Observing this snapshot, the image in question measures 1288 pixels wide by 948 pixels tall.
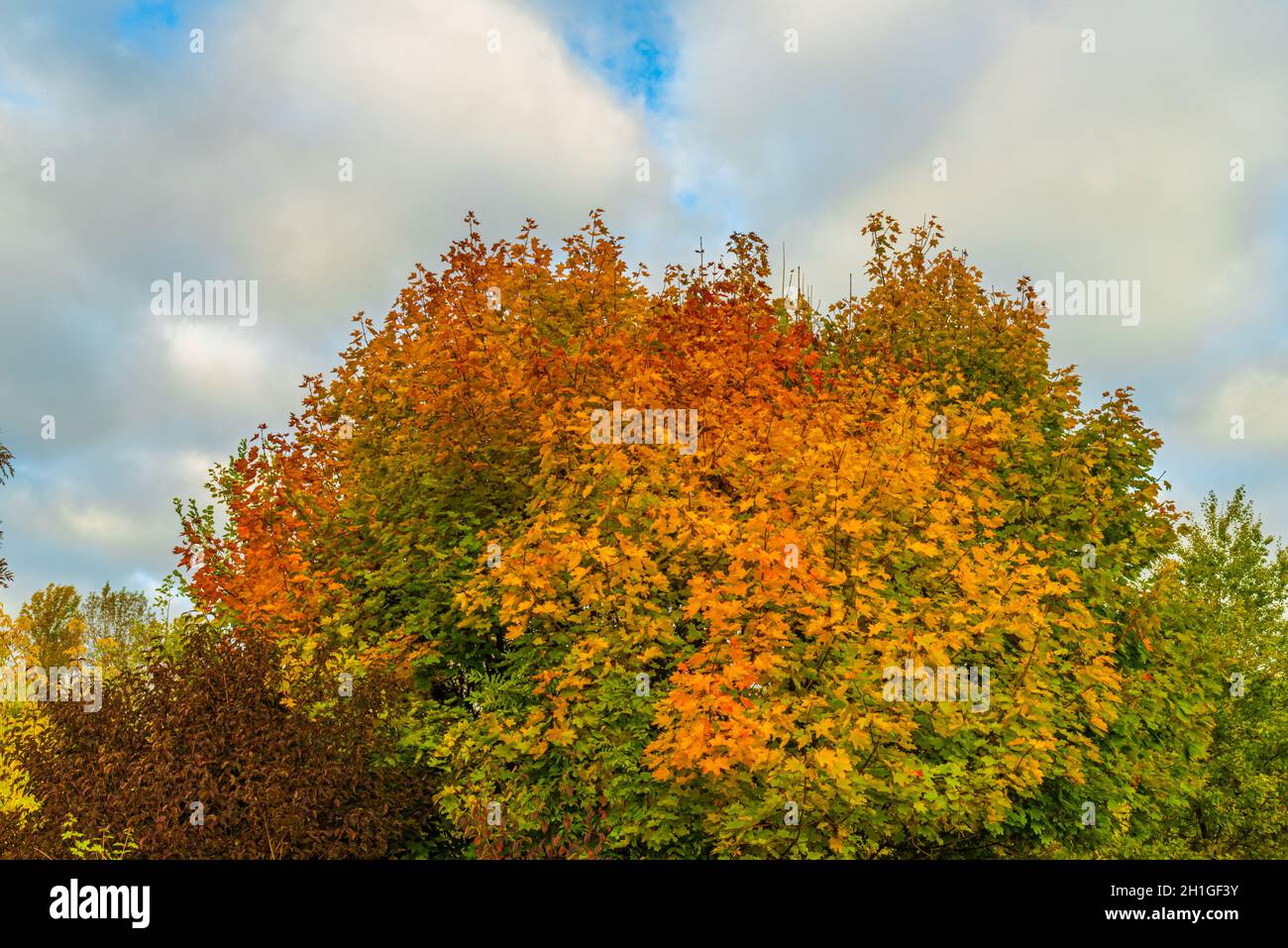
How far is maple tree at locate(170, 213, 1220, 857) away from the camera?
42.2ft

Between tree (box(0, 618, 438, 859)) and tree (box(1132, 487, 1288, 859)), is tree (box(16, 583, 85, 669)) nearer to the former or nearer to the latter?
tree (box(0, 618, 438, 859))

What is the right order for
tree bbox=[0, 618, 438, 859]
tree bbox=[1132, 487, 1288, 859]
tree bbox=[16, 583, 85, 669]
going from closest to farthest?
tree bbox=[0, 618, 438, 859] → tree bbox=[1132, 487, 1288, 859] → tree bbox=[16, 583, 85, 669]

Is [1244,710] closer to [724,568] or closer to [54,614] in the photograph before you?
[724,568]

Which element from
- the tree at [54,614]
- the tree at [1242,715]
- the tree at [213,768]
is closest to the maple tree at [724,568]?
the tree at [213,768]

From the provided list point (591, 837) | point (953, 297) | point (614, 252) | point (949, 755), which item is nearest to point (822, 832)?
point (949, 755)

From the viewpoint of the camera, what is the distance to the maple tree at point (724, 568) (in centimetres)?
1286

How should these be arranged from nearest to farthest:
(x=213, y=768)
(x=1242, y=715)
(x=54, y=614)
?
(x=213, y=768) → (x=1242, y=715) → (x=54, y=614)

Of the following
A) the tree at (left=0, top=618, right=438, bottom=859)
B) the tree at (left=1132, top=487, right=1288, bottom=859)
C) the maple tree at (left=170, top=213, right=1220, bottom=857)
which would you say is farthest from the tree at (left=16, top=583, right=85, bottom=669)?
the tree at (left=1132, top=487, right=1288, bottom=859)

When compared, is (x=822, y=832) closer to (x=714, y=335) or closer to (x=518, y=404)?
(x=518, y=404)

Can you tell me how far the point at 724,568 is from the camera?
15141 millimetres

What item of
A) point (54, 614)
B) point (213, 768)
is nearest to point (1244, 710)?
point (213, 768)

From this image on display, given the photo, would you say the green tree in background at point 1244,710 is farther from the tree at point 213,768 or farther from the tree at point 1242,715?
the tree at point 213,768
